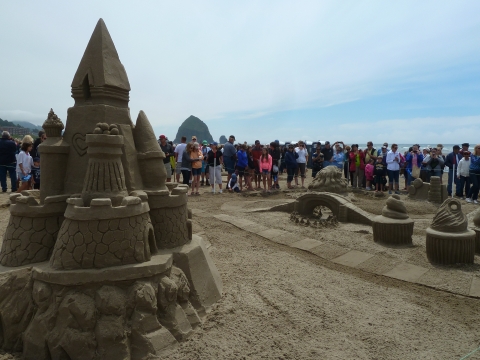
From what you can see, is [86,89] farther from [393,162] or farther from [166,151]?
[393,162]

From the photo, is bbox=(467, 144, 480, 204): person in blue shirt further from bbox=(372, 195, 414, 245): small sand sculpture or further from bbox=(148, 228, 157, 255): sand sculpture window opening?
bbox=(148, 228, 157, 255): sand sculpture window opening

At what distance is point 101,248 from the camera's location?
3.22m

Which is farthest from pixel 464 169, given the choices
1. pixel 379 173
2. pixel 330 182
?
pixel 330 182

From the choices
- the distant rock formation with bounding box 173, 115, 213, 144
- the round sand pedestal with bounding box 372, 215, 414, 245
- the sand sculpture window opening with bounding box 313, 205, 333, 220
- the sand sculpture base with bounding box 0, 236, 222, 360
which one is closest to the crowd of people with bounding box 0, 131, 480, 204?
the sand sculpture window opening with bounding box 313, 205, 333, 220

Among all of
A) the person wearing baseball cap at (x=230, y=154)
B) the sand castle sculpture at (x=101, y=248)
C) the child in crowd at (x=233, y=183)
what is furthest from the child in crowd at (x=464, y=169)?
the sand castle sculpture at (x=101, y=248)

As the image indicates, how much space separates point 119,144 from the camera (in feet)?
11.3

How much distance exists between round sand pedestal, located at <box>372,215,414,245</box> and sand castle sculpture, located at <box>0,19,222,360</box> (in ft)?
12.4

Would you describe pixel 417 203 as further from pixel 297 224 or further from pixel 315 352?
pixel 315 352

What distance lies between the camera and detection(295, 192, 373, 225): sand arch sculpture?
8305 millimetres

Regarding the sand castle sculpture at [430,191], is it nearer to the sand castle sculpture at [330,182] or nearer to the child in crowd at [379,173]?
the child in crowd at [379,173]

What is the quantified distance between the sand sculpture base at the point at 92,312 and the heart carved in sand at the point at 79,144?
121 centimetres

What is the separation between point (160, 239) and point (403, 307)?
9.77 ft

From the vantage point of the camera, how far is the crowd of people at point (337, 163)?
10.7 m

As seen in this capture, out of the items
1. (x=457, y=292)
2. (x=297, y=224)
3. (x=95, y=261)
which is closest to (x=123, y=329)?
(x=95, y=261)
